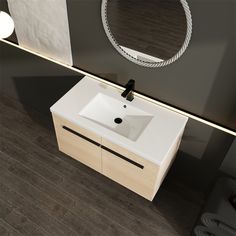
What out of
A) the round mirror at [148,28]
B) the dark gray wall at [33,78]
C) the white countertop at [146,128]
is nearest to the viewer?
the round mirror at [148,28]

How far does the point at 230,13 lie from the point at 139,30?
0.62 m

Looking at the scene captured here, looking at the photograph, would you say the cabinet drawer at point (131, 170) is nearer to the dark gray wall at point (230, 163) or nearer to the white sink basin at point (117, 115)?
the white sink basin at point (117, 115)

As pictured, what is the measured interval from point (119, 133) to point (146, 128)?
25cm

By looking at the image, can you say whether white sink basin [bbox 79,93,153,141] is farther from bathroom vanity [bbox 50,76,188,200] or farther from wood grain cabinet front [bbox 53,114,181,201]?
wood grain cabinet front [bbox 53,114,181,201]

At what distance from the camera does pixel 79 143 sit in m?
2.08

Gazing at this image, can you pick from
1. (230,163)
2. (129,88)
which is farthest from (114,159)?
(230,163)

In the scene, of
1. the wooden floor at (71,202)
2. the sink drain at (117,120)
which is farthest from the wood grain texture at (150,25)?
the wooden floor at (71,202)

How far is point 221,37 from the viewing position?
149cm

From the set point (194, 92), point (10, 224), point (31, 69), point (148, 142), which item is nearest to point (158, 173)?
point (148, 142)

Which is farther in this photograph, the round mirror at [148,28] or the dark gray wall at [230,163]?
the dark gray wall at [230,163]

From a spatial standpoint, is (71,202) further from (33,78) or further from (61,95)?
(33,78)

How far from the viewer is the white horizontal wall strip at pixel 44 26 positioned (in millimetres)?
2041

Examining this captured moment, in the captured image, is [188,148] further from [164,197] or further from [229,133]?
[164,197]

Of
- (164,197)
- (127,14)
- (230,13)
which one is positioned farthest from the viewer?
(164,197)
